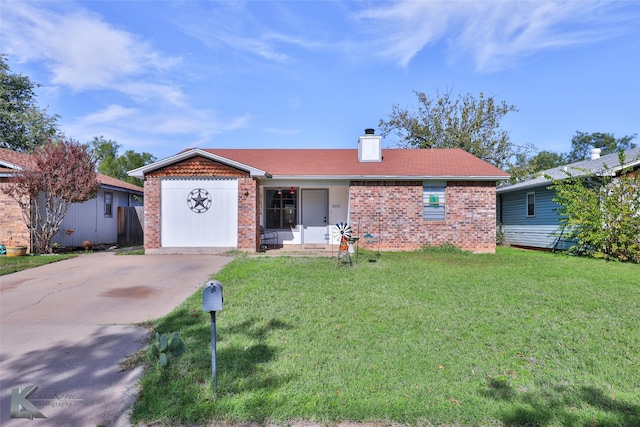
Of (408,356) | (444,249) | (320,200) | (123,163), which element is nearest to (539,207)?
(444,249)

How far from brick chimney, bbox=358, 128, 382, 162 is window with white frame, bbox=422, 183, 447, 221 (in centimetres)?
288

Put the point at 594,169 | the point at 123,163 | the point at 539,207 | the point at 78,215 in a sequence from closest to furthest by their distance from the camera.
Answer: the point at 594,169, the point at 78,215, the point at 539,207, the point at 123,163

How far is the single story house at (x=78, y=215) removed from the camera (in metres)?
12.2

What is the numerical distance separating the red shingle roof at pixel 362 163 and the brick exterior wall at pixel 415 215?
448mm

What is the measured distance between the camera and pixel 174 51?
11.3 metres

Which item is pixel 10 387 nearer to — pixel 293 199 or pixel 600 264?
pixel 293 199

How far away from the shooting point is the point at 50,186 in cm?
1170

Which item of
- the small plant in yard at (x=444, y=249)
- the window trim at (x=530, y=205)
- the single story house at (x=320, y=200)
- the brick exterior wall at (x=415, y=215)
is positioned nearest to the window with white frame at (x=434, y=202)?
the single story house at (x=320, y=200)

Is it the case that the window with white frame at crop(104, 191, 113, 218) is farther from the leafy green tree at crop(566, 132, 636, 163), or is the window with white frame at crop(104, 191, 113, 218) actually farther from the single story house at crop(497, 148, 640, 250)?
the leafy green tree at crop(566, 132, 636, 163)

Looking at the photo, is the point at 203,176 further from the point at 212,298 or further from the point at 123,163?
the point at 123,163

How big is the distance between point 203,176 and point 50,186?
5093mm

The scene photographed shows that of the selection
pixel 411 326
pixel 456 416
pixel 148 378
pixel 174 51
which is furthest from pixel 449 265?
pixel 174 51

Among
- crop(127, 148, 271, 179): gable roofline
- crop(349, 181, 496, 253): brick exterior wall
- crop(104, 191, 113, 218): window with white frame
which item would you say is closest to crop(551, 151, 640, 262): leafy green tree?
crop(349, 181, 496, 253): brick exterior wall

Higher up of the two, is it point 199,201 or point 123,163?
point 123,163
